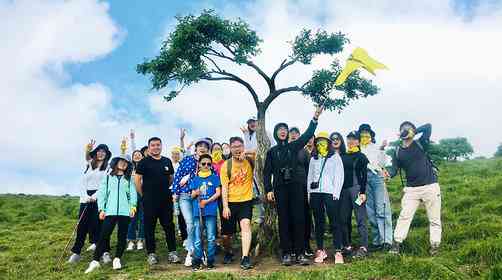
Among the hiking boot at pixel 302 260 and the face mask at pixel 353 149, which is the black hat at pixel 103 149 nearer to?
the hiking boot at pixel 302 260

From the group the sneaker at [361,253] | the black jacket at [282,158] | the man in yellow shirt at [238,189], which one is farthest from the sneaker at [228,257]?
the sneaker at [361,253]

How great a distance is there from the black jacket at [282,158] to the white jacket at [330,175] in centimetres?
48

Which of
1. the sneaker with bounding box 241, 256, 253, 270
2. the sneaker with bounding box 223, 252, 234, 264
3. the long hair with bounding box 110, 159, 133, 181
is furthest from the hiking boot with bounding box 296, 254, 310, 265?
the long hair with bounding box 110, 159, 133, 181

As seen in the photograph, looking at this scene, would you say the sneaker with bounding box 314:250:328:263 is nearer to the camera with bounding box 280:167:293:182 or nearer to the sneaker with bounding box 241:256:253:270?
the sneaker with bounding box 241:256:253:270

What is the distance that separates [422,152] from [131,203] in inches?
229

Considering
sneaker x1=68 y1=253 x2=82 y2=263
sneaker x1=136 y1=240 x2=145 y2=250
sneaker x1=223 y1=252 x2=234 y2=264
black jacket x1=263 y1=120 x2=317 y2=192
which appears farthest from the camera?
sneaker x1=136 y1=240 x2=145 y2=250

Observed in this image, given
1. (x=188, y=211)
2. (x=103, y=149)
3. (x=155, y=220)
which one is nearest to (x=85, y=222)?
(x=103, y=149)

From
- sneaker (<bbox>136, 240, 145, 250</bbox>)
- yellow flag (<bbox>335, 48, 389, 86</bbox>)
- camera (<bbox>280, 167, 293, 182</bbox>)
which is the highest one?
yellow flag (<bbox>335, 48, 389, 86</bbox>)

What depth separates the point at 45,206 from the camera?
2062cm

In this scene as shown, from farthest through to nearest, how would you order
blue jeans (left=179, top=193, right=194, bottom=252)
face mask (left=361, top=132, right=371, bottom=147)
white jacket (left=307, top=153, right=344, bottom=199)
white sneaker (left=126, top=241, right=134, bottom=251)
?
white sneaker (left=126, top=241, right=134, bottom=251)
face mask (left=361, top=132, right=371, bottom=147)
blue jeans (left=179, top=193, right=194, bottom=252)
white jacket (left=307, top=153, right=344, bottom=199)

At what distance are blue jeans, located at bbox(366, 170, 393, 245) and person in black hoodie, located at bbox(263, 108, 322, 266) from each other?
1.78 m

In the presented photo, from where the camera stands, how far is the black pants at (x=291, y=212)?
834 centimetres

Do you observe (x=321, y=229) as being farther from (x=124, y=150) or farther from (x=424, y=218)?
(x=124, y=150)

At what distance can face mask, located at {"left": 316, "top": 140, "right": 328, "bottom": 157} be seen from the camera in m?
8.68
